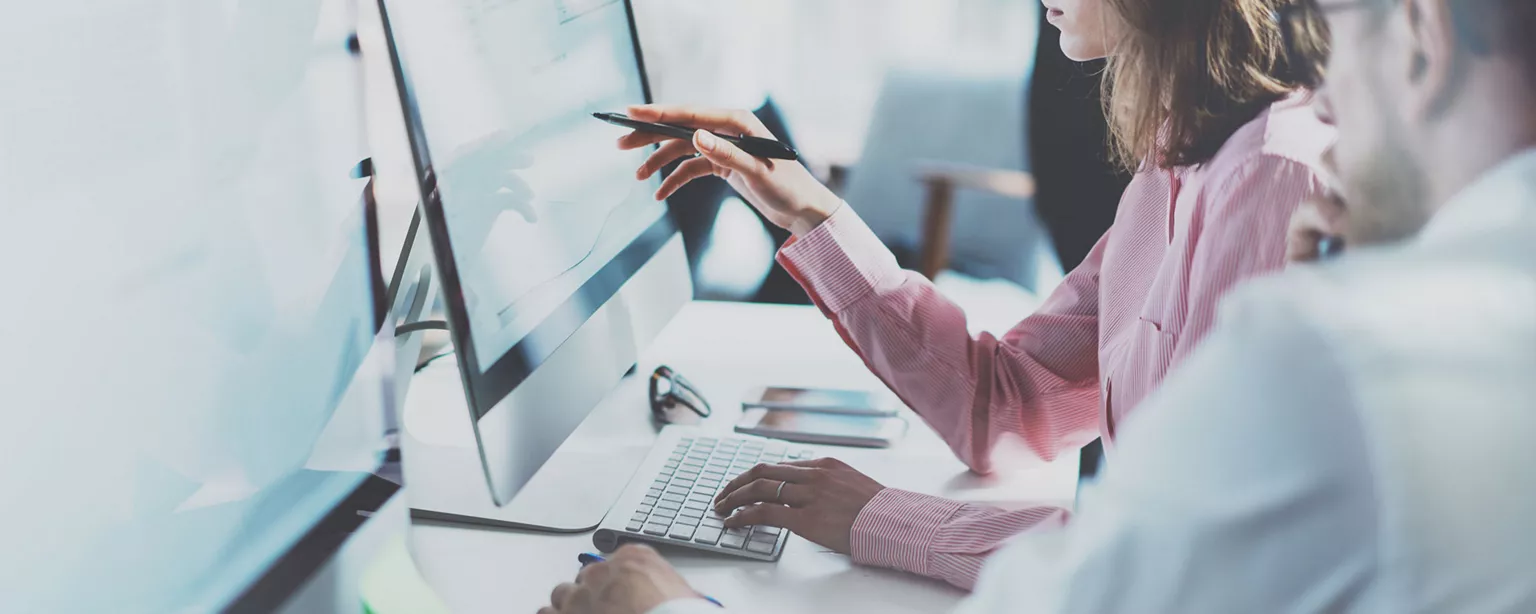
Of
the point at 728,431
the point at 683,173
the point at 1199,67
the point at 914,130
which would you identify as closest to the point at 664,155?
the point at 683,173

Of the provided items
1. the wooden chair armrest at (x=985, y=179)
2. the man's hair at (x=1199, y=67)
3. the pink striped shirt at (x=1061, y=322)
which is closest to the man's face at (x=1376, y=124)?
the pink striped shirt at (x=1061, y=322)

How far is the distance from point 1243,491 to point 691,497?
0.54 metres

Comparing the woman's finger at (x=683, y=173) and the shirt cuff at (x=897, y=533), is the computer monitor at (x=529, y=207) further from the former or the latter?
the shirt cuff at (x=897, y=533)

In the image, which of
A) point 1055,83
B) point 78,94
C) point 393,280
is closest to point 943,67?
point 1055,83

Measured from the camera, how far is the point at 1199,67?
0.81 metres

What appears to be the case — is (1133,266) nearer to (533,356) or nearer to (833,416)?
(833,416)

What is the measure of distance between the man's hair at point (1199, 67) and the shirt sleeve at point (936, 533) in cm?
31

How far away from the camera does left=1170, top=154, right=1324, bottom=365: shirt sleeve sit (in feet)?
2.16

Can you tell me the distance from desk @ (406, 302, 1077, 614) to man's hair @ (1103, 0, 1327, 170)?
0.32 m

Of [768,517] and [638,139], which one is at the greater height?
[638,139]

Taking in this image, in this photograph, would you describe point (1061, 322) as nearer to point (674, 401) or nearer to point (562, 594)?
point (674, 401)

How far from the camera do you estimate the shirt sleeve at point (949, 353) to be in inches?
38.4

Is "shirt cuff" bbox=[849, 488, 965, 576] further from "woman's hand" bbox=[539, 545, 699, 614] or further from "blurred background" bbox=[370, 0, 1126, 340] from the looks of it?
"blurred background" bbox=[370, 0, 1126, 340]

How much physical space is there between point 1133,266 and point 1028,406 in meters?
Result: 0.16
